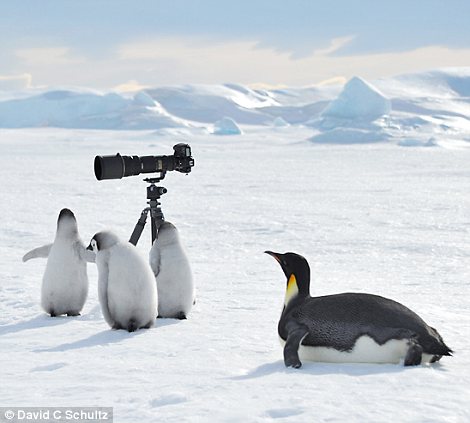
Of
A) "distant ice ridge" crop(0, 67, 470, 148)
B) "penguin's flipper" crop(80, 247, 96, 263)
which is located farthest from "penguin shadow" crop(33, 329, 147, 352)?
"distant ice ridge" crop(0, 67, 470, 148)

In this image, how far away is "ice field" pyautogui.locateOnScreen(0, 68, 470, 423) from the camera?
2.13 metres

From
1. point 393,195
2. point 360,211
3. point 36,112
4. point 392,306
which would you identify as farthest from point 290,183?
point 36,112

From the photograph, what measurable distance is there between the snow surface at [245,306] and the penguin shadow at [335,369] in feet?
0.03

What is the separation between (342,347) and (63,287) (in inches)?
68.4

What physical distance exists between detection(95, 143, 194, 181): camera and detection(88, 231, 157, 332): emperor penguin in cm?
37

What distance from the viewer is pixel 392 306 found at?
2568mm

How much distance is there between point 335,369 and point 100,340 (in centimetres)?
114

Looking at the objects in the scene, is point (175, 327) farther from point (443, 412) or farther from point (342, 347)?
point (443, 412)

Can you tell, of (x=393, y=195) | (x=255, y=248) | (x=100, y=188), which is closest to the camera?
(x=255, y=248)

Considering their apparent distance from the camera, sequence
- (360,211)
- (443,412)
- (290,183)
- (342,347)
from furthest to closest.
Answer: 1. (290,183)
2. (360,211)
3. (342,347)
4. (443,412)

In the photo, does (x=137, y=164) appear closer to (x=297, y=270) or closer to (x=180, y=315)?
(x=180, y=315)

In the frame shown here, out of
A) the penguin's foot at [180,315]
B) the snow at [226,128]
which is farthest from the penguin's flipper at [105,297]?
the snow at [226,128]

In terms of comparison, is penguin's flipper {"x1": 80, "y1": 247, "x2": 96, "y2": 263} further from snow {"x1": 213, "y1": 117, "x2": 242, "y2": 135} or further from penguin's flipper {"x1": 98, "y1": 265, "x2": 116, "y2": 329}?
snow {"x1": 213, "y1": 117, "x2": 242, "y2": 135}

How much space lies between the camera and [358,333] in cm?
251
